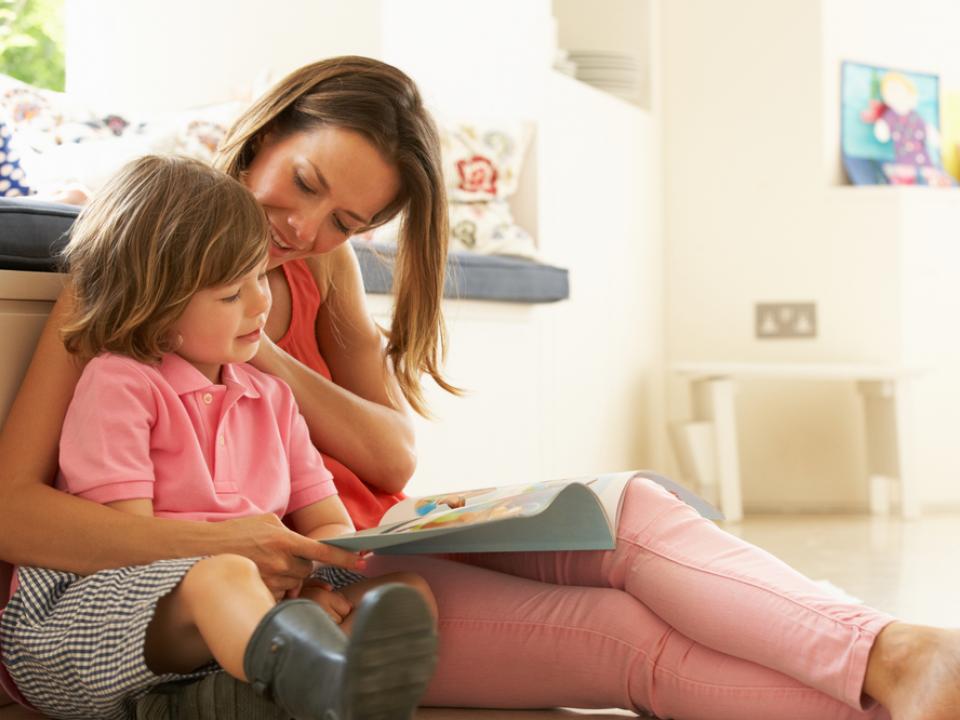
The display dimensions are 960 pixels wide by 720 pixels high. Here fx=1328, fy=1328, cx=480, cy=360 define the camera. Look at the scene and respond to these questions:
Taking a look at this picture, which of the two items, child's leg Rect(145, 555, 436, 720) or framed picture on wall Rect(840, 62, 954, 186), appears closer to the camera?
child's leg Rect(145, 555, 436, 720)

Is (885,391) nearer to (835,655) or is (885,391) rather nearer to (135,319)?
(835,655)

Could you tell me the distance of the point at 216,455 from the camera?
1279 mm

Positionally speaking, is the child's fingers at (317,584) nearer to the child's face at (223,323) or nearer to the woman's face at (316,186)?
the child's face at (223,323)

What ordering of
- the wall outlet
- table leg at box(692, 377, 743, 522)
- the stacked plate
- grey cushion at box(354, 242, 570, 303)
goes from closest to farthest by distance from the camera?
grey cushion at box(354, 242, 570, 303) < table leg at box(692, 377, 743, 522) < the stacked plate < the wall outlet

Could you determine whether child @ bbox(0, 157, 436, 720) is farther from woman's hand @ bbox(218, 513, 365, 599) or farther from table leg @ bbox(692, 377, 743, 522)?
table leg @ bbox(692, 377, 743, 522)

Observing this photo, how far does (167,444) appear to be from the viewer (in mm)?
1251

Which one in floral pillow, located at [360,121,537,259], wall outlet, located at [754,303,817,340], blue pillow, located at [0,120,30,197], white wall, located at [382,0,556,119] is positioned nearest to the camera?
blue pillow, located at [0,120,30,197]

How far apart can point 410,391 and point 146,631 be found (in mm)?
624

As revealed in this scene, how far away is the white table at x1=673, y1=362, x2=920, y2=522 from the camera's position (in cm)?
371

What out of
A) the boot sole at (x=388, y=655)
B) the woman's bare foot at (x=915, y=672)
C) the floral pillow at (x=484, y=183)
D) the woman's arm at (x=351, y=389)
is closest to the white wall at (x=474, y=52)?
the floral pillow at (x=484, y=183)

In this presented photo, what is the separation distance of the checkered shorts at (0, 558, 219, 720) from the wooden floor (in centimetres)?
20

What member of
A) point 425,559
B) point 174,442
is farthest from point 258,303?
point 425,559

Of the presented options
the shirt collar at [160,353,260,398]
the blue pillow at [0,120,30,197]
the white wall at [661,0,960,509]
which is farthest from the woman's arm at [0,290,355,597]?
the white wall at [661,0,960,509]

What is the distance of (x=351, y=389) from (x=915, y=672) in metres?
0.82
